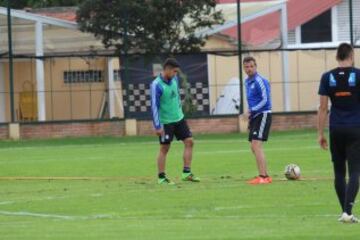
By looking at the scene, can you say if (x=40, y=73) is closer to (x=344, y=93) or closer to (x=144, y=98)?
(x=144, y=98)

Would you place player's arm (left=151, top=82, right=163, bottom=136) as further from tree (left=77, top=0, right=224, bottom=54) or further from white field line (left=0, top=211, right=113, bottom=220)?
tree (left=77, top=0, right=224, bottom=54)

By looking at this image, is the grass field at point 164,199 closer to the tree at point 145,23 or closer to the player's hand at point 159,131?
the player's hand at point 159,131

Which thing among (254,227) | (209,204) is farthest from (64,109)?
(254,227)

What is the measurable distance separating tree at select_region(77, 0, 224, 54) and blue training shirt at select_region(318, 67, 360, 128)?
2570 cm

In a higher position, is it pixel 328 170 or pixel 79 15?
pixel 79 15

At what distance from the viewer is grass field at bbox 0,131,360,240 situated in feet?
34.8

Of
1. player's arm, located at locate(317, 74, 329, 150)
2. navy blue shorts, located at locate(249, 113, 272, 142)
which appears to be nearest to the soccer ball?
navy blue shorts, located at locate(249, 113, 272, 142)

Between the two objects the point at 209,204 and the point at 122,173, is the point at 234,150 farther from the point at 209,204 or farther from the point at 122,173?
the point at 209,204

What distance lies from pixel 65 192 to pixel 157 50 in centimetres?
2160

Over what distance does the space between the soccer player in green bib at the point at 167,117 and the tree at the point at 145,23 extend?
19.8 meters

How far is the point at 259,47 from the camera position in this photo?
A: 1597 inches

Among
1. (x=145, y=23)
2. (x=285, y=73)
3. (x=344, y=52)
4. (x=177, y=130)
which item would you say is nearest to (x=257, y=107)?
(x=177, y=130)

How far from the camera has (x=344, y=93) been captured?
1140 cm

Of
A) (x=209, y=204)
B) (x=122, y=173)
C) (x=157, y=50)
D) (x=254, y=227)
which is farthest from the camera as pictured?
(x=157, y=50)
